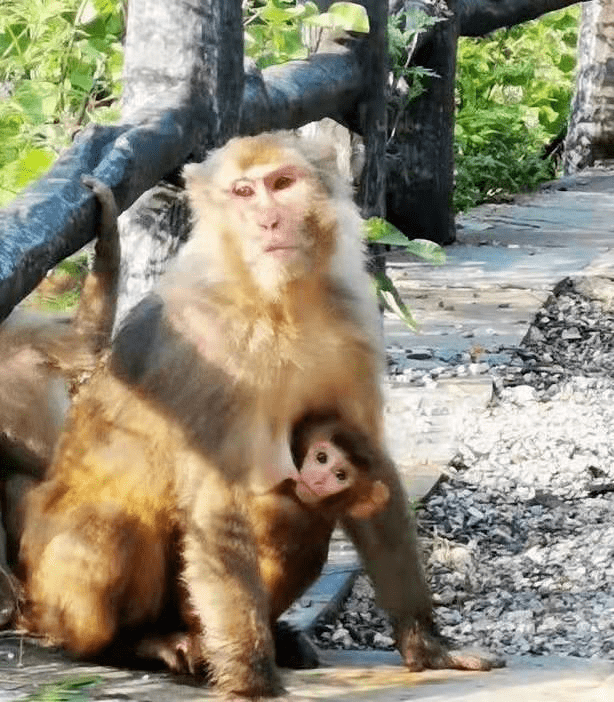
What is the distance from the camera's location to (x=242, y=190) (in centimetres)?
370

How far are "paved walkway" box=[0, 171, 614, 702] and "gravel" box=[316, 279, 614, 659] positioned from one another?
3.6 inches

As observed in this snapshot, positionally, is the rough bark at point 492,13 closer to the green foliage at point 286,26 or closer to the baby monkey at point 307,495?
the green foliage at point 286,26

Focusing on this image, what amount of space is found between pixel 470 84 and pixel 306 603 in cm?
897

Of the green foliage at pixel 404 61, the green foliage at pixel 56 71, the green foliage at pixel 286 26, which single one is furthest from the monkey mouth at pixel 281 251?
the green foliage at pixel 404 61

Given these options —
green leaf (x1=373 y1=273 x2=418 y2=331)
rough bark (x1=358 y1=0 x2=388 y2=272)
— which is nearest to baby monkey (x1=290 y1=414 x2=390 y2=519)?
green leaf (x1=373 y1=273 x2=418 y2=331)

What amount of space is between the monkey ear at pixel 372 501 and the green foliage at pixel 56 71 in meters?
1.22

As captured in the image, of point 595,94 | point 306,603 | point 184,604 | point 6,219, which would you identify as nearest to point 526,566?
point 306,603

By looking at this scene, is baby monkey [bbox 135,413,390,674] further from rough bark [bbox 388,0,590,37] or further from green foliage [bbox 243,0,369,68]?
rough bark [bbox 388,0,590,37]

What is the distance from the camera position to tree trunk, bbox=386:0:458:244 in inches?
338

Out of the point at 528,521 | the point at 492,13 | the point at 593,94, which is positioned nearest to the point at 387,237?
the point at 528,521

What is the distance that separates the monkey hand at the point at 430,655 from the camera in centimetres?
400

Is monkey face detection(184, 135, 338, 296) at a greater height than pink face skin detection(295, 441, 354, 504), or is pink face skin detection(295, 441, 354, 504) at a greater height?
monkey face detection(184, 135, 338, 296)

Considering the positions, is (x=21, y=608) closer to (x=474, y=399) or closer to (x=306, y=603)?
(x=306, y=603)

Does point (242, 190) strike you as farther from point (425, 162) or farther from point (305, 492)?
point (425, 162)
